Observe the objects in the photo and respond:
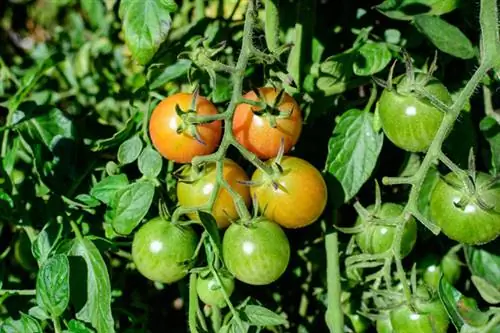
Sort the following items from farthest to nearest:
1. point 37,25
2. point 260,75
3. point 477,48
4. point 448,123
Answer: point 37,25, point 260,75, point 477,48, point 448,123

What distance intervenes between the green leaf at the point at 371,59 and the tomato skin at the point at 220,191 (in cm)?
23

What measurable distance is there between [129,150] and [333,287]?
378 millimetres

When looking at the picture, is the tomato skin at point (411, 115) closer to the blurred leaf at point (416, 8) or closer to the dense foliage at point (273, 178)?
the dense foliage at point (273, 178)

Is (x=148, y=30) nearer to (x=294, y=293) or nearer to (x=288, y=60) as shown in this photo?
(x=288, y=60)

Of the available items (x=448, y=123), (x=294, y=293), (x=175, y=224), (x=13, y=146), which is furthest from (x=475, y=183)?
(x=13, y=146)

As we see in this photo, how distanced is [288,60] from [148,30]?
286 millimetres

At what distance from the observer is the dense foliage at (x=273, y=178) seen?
101cm

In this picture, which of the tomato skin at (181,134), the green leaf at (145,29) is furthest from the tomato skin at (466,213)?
the green leaf at (145,29)

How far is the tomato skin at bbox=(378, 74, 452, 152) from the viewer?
39.8 inches

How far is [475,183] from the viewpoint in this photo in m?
0.97

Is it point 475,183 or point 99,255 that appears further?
point 99,255

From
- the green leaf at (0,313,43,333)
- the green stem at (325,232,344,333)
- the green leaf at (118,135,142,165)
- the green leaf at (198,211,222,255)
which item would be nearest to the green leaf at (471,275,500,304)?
the green stem at (325,232,344,333)

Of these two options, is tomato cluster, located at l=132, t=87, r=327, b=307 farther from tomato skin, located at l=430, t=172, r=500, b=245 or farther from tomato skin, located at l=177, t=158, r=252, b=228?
tomato skin, located at l=430, t=172, r=500, b=245

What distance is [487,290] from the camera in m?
1.16
